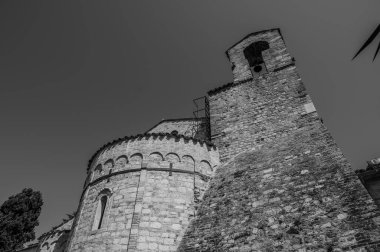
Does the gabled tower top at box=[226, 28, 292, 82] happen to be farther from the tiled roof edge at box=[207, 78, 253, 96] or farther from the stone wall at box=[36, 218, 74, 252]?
the stone wall at box=[36, 218, 74, 252]

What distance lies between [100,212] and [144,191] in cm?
153

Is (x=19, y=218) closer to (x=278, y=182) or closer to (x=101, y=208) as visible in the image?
(x=101, y=208)

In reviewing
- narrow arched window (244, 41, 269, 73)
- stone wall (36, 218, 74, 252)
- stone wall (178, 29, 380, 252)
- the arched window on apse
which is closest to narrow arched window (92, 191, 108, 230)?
the arched window on apse

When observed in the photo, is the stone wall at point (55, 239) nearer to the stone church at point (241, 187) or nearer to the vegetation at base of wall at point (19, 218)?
the stone church at point (241, 187)

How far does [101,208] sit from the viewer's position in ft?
26.7

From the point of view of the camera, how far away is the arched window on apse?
7.69 meters

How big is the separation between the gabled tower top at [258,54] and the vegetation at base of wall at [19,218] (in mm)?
15115

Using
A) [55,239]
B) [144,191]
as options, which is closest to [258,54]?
[144,191]

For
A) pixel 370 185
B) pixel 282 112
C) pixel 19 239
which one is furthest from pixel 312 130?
pixel 19 239

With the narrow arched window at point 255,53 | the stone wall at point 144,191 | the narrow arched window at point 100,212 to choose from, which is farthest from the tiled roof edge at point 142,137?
the narrow arched window at point 255,53

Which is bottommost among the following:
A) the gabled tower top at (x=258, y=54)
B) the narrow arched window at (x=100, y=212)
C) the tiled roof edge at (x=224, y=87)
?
the narrow arched window at (x=100, y=212)

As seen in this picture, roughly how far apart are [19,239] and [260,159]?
15326 millimetres

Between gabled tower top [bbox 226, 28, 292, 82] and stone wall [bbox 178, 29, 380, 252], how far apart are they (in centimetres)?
16

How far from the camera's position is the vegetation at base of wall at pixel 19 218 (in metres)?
15.2
